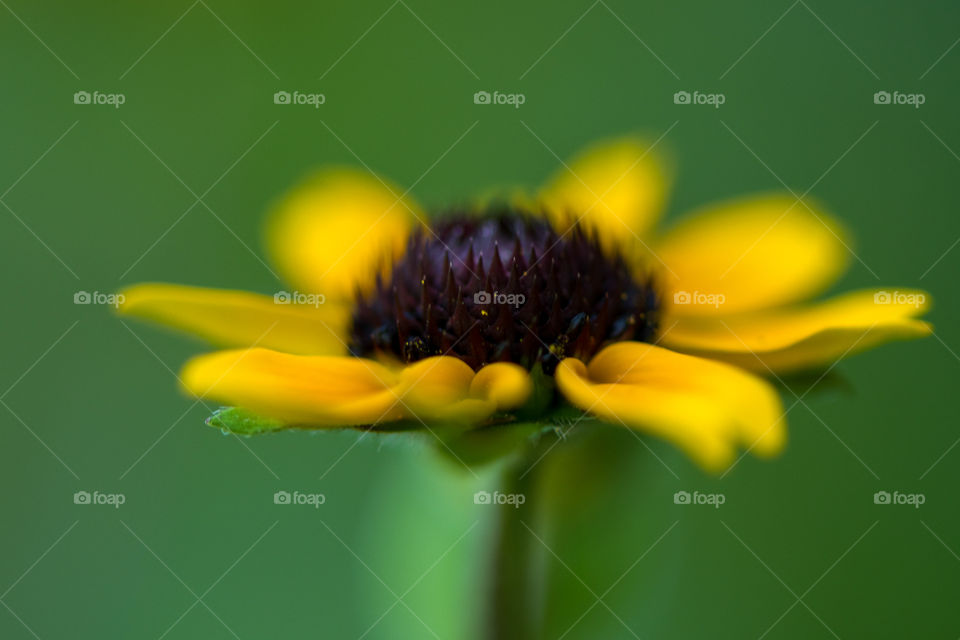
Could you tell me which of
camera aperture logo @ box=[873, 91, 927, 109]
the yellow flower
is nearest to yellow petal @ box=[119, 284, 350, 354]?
the yellow flower

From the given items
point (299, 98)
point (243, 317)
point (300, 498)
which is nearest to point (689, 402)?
point (243, 317)

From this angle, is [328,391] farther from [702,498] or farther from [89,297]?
[89,297]

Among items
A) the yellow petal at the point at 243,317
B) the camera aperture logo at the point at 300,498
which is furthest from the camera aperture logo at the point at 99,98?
the yellow petal at the point at 243,317

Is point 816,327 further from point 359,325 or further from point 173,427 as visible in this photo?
point 173,427

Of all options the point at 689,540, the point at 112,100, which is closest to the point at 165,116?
the point at 112,100

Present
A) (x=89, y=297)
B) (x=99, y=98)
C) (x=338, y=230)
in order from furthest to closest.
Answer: (x=99, y=98)
(x=89, y=297)
(x=338, y=230)

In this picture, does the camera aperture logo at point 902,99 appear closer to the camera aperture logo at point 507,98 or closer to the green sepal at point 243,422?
the camera aperture logo at point 507,98
